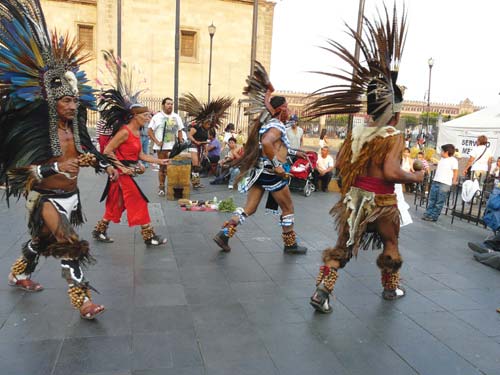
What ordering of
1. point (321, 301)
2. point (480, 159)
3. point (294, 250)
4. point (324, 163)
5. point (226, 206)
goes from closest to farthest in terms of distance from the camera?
point (321, 301) → point (294, 250) → point (226, 206) → point (480, 159) → point (324, 163)

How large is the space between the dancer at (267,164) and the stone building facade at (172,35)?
994 inches

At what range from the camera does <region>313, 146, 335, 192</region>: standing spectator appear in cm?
1097

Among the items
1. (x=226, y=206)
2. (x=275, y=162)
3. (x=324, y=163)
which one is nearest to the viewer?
(x=275, y=162)

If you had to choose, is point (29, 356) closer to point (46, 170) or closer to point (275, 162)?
point (46, 170)

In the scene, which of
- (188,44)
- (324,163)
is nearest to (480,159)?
(324,163)

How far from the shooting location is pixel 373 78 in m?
3.84

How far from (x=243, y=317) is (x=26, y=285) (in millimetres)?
2046

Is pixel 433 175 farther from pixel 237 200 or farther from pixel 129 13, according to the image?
pixel 129 13

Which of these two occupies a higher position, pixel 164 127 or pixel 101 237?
pixel 164 127

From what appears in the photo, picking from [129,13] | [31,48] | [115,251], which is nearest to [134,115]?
[115,251]

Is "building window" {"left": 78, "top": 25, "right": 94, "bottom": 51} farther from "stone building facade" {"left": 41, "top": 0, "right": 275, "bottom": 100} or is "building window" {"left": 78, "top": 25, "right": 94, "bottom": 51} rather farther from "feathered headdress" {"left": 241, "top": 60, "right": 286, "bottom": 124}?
"feathered headdress" {"left": 241, "top": 60, "right": 286, "bottom": 124}

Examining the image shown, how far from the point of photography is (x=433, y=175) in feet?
30.8

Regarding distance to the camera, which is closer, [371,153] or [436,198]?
[371,153]

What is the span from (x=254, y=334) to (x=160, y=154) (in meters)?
6.65
